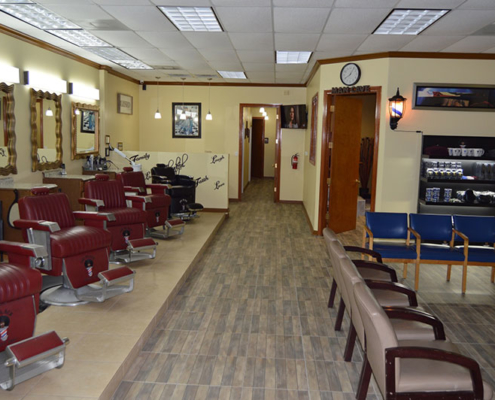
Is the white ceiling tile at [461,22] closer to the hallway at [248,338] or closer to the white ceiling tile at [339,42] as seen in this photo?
the white ceiling tile at [339,42]

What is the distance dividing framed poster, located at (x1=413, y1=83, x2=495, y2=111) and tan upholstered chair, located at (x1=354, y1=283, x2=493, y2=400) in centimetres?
492

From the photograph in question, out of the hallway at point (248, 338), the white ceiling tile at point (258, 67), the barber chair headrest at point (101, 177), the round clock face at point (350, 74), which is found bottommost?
the hallway at point (248, 338)

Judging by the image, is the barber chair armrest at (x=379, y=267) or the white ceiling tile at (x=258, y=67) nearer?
the barber chair armrest at (x=379, y=267)

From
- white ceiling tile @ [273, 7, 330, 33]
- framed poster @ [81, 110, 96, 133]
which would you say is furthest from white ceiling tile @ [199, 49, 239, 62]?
framed poster @ [81, 110, 96, 133]

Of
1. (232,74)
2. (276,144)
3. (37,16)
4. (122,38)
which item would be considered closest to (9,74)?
(37,16)

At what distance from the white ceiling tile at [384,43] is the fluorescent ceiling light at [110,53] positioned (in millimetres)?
3681

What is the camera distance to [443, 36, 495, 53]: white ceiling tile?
5.46 metres

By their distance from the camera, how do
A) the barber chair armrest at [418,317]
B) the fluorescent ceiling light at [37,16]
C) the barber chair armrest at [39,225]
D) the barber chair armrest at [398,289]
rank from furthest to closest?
the fluorescent ceiling light at [37,16]
the barber chair armrest at [39,225]
the barber chair armrest at [398,289]
the barber chair armrest at [418,317]

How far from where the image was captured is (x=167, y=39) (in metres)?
6.06

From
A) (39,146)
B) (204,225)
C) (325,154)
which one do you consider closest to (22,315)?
(39,146)

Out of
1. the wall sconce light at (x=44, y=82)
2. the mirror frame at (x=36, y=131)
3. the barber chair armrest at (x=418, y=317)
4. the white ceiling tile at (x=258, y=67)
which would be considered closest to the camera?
the barber chair armrest at (x=418, y=317)

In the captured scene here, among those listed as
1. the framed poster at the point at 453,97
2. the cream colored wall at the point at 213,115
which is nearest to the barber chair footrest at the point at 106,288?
the framed poster at the point at 453,97

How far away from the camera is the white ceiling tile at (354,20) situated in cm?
450

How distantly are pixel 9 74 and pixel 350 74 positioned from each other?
473 cm
